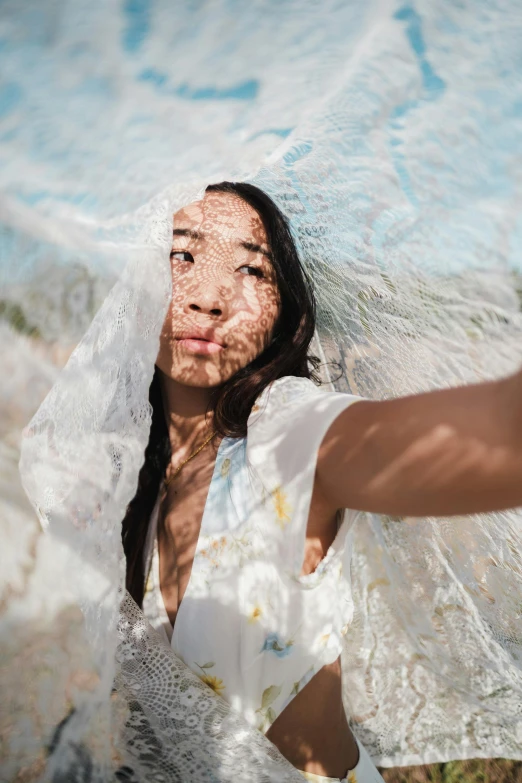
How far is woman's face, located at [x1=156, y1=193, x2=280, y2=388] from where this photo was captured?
1.50 metres

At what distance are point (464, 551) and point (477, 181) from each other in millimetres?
1106

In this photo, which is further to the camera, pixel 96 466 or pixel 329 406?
pixel 96 466

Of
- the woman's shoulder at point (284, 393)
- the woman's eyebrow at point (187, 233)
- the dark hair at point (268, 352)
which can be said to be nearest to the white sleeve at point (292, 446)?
the woman's shoulder at point (284, 393)

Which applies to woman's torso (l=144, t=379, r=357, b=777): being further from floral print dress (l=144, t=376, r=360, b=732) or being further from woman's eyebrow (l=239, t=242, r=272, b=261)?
woman's eyebrow (l=239, t=242, r=272, b=261)

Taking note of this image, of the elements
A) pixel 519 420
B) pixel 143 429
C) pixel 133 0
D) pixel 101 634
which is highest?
pixel 133 0

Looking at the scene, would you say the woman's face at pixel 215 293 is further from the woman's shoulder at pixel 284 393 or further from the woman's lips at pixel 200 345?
the woman's shoulder at pixel 284 393

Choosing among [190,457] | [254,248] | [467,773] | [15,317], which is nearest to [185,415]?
[190,457]

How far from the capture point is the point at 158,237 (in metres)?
1.38

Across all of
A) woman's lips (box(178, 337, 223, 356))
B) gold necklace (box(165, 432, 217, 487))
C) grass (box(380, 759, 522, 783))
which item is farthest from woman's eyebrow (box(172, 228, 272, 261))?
grass (box(380, 759, 522, 783))

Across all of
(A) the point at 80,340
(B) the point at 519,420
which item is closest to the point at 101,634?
(A) the point at 80,340

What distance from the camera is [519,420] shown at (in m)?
0.79

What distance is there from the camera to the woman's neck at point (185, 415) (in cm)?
174

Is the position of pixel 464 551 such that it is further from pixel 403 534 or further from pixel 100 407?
pixel 100 407

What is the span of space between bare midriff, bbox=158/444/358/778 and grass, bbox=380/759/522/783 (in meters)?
1.33
